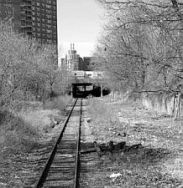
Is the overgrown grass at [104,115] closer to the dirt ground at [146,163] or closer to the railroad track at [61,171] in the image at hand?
the dirt ground at [146,163]

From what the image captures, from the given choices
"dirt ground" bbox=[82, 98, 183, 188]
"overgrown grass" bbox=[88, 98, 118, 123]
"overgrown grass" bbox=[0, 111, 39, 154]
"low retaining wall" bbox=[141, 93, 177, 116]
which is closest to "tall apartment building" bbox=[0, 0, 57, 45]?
"overgrown grass" bbox=[88, 98, 118, 123]

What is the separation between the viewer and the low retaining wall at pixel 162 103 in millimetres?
27147

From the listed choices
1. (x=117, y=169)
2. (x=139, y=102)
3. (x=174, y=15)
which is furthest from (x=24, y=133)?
(x=139, y=102)

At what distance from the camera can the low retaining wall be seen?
27147mm

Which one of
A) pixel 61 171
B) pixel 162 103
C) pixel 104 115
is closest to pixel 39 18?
pixel 104 115

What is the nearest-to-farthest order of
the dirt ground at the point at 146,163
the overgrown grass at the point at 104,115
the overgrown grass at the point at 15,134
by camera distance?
the dirt ground at the point at 146,163 → the overgrown grass at the point at 15,134 → the overgrown grass at the point at 104,115

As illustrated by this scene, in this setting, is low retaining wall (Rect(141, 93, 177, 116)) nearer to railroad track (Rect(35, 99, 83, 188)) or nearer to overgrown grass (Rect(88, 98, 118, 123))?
overgrown grass (Rect(88, 98, 118, 123))

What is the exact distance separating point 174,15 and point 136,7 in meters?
1.79

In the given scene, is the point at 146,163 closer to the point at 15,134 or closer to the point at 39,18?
the point at 15,134

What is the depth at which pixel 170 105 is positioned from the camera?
93.9ft

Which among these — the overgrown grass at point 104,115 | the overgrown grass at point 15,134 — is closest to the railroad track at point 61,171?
the overgrown grass at point 15,134

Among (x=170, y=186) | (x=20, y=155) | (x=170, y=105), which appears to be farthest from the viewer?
(x=170, y=105)

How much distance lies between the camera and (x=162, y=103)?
1234 inches

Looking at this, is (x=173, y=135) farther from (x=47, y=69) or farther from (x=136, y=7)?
(x=47, y=69)
